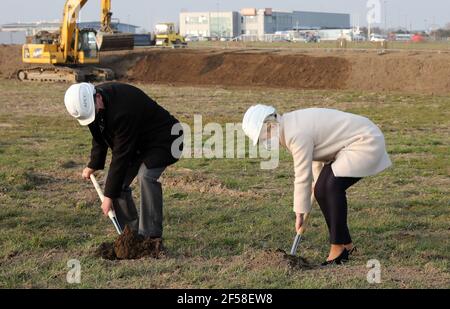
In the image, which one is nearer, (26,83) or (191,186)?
(191,186)

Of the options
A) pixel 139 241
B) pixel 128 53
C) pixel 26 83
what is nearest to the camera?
pixel 139 241

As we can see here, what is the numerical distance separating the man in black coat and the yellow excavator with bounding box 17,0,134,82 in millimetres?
27064

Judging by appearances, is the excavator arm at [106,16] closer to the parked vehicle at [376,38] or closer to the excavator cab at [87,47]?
the excavator cab at [87,47]

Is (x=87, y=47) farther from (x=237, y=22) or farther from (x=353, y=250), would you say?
(x=237, y=22)

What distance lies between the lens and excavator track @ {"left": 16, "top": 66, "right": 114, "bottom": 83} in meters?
34.5

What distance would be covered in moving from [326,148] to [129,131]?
181cm

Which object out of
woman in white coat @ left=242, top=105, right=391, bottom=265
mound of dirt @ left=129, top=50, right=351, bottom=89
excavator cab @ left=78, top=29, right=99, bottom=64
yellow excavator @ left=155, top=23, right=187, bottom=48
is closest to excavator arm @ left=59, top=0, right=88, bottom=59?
excavator cab @ left=78, top=29, right=99, bottom=64

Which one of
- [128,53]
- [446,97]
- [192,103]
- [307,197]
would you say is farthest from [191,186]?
[128,53]

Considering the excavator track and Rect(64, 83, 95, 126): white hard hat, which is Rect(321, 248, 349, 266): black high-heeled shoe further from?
the excavator track

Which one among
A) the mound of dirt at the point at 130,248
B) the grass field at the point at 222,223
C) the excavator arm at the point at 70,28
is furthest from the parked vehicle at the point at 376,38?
the mound of dirt at the point at 130,248
